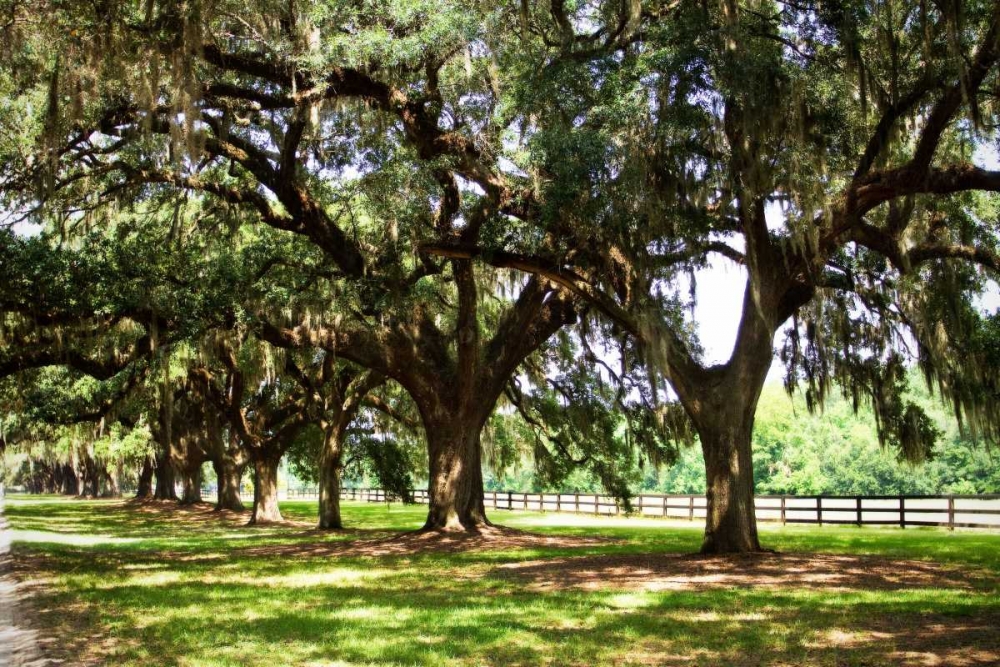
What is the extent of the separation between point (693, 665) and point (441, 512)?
37.8 feet

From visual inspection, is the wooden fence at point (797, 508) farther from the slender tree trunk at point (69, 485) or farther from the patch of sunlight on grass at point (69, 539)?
the slender tree trunk at point (69, 485)

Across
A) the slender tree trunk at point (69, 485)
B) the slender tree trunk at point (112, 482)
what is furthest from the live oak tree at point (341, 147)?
the slender tree trunk at point (69, 485)

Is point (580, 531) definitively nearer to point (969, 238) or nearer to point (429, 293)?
point (429, 293)

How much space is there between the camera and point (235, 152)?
1366cm

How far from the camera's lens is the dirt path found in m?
6.03

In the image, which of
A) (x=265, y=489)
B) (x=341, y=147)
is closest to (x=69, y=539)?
(x=265, y=489)

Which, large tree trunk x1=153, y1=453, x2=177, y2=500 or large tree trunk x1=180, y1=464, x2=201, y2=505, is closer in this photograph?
large tree trunk x1=180, y1=464, x2=201, y2=505

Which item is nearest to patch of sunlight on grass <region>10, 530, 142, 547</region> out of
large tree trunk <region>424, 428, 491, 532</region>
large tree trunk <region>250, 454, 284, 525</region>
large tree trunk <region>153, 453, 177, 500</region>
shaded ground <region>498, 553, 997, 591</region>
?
large tree trunk <region>250, 454, 284, 525</region>

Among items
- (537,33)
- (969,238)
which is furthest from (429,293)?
(969,238)

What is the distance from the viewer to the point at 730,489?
40.1ft

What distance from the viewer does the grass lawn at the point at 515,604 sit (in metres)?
6.21

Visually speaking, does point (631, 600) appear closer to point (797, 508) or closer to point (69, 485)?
point (797, 508)

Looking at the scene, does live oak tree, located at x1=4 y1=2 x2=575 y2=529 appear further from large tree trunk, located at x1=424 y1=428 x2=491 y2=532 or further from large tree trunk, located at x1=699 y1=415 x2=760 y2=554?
large tree trunk, located at x1=699 y1=415 x2=760 y2=554

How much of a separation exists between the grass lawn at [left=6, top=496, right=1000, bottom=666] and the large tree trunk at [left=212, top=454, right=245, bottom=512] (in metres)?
15.0
